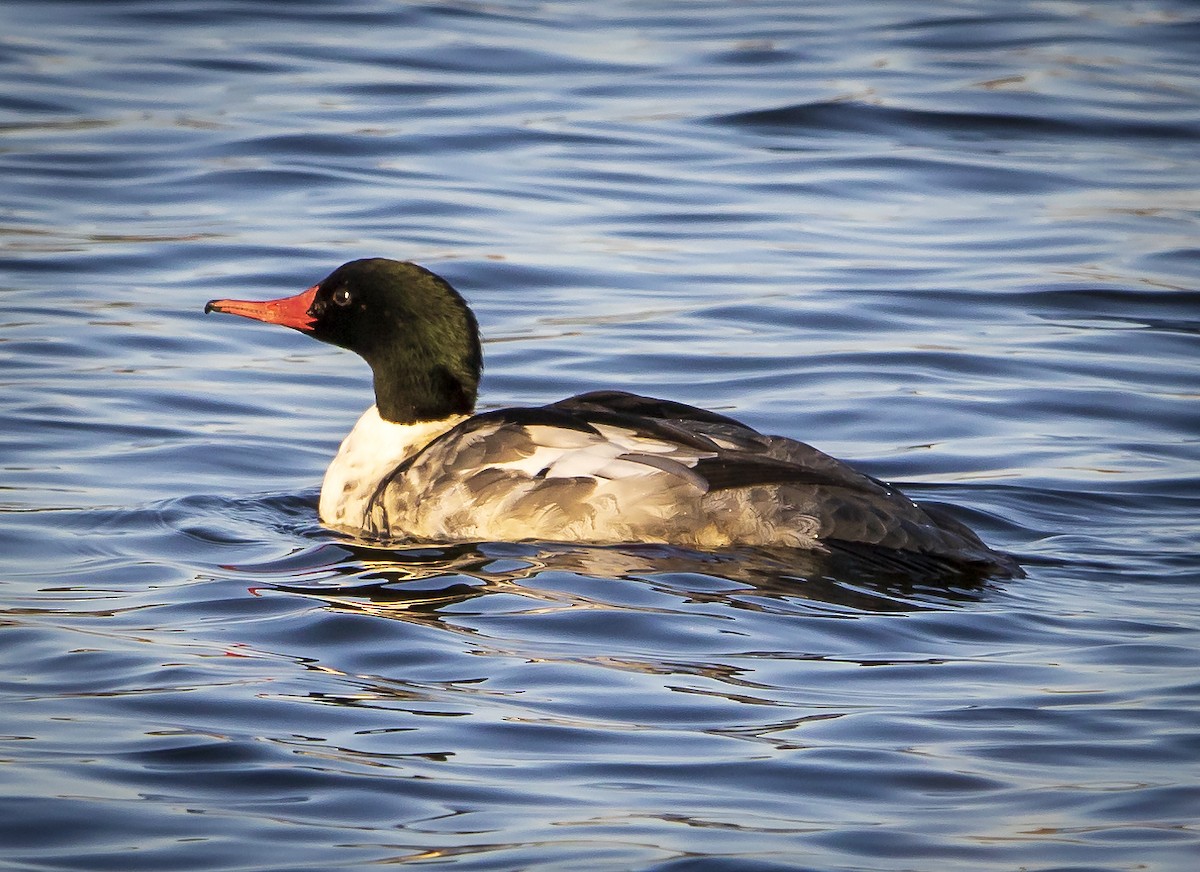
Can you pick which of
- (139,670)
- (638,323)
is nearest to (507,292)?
(638,323)

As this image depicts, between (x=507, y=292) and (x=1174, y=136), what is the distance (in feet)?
23.1

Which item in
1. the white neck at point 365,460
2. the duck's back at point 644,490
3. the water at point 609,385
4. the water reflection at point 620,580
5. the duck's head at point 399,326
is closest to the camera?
the water at point 609,385

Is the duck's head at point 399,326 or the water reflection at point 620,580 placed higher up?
the duck's head at point 399,326

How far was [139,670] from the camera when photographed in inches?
247

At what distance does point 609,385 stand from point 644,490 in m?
3.24

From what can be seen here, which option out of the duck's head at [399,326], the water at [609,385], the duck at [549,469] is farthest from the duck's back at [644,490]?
the duck's head at [399,326]

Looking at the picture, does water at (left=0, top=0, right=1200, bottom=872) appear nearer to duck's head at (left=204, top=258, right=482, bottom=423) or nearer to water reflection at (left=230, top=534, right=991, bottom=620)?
water reflection at (left=230, top=534, right=991, bottom=620)

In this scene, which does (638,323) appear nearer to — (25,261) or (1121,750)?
(25,261)

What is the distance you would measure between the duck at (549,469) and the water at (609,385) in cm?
21

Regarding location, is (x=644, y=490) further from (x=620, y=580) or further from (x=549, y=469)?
(x=620, y=580)

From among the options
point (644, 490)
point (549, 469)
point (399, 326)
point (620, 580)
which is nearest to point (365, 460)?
point (399, 326)

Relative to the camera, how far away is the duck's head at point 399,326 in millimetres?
8641

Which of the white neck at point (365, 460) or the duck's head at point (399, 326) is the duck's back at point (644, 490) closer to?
the white neck at point (365, 460)

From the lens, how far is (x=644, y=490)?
25.1 ft
